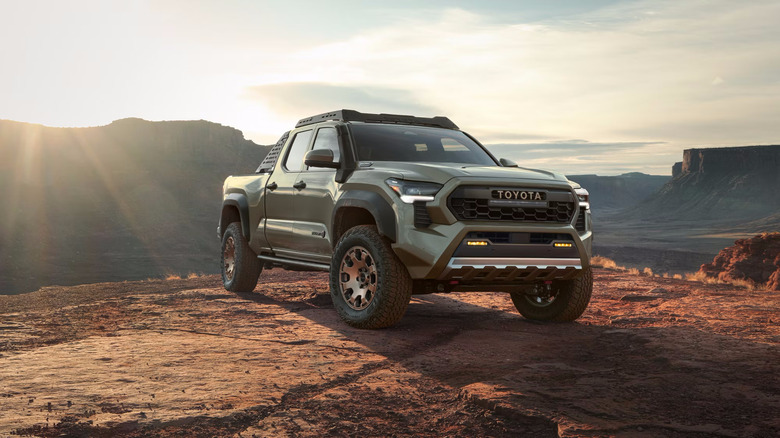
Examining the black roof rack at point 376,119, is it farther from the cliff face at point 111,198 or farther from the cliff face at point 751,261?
the cliff face at point 111,198

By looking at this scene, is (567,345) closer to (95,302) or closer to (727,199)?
(95,302)

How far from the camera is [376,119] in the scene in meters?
8.07

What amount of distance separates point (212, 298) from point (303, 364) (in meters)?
4.25

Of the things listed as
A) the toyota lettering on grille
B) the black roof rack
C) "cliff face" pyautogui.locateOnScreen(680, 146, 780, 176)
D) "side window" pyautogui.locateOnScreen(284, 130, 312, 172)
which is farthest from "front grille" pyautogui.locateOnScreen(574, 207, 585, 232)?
"cliff face" pyautogui.locateOnScreen(680, 146, 780, 176)

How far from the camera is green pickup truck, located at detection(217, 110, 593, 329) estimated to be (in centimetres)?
602

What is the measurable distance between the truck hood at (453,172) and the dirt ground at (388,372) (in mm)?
1430

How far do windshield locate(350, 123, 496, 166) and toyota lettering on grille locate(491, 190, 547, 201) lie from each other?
1.31m

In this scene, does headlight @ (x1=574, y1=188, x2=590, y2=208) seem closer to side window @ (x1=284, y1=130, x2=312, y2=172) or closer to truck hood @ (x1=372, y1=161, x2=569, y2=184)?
truck hood @ (x1=372, y1=161, x2=569, y2=184)

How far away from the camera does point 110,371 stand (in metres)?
4.93

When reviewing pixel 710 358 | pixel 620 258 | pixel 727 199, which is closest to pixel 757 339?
pixel 710 358

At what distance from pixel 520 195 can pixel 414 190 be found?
942 millimetres

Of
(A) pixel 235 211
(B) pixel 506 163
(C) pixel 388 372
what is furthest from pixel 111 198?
(C) pixel 388 372

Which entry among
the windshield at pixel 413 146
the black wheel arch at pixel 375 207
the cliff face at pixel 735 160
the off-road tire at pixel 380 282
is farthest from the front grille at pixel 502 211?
the cliff face at pixel 735 160

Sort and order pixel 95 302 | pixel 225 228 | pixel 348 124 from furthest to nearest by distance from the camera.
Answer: pixel 225 228
pixel 95 302
pixel 348 124
